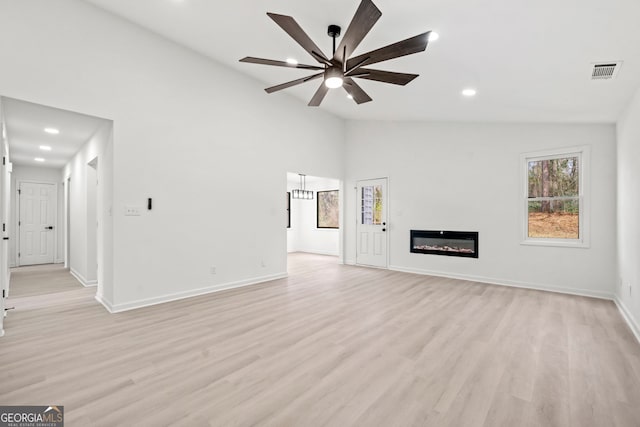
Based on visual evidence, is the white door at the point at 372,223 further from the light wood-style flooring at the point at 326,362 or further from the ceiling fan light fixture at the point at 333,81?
the ceiling fan light fixture at the point at 333,81

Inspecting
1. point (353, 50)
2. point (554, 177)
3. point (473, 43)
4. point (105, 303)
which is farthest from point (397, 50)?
point (105, 303)

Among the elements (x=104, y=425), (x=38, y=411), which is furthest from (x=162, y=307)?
(x=104, y=425)

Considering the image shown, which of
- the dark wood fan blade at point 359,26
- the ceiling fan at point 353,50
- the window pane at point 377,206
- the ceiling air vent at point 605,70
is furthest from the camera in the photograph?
the window pane at point 377,206

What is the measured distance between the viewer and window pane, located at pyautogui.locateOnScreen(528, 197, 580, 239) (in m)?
4.93

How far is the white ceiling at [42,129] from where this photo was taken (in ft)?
11.8

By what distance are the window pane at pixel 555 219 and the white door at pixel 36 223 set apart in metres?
Answer: 11.2

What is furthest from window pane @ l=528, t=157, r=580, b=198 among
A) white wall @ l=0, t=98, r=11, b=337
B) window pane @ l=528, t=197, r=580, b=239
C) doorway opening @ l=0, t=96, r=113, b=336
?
white wall @ l=0, t=98, r=11, b=337

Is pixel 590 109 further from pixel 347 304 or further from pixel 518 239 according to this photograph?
pixel 347 304

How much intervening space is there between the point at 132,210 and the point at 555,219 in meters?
6.54

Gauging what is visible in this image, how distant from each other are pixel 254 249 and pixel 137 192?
84.6 inches

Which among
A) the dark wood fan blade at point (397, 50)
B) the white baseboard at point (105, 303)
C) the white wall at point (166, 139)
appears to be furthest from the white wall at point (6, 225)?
the dark wood fan blade at point (397, 50)

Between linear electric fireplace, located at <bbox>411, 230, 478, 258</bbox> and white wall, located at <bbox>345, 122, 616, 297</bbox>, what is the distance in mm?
106

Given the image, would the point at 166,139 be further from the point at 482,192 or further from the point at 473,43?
the point at 482,192

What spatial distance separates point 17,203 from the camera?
7.60 m
